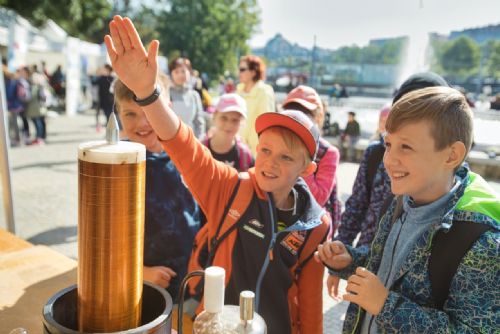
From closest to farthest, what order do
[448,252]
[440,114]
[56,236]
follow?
[448,252] < [440,114] < [56,236]

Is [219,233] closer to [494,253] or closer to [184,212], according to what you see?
[184,212]

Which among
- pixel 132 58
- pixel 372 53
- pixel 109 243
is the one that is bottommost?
pixel 109 243

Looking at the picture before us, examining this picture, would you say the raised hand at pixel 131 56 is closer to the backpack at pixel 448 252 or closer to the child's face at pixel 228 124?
the backpack at pixel 448 252

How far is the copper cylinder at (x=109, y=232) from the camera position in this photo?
29.6 inches

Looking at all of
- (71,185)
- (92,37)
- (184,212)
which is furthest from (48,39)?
(92,37)

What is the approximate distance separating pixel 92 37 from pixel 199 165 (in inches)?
1624

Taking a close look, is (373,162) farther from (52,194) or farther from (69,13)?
(69,13)

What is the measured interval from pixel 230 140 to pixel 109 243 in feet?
7.95

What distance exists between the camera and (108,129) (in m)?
0.81

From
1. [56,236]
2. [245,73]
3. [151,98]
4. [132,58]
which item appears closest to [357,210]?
[151,98]

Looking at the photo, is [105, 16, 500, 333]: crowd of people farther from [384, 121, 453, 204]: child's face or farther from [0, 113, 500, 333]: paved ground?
[0, 113, 500, 333]: paved ground

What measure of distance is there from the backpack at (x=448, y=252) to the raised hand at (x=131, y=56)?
0.88 metres

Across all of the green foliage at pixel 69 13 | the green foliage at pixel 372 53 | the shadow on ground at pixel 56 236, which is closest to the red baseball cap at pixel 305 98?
the shadow on ground at pixel 56 236

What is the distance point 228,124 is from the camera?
3191 mm
